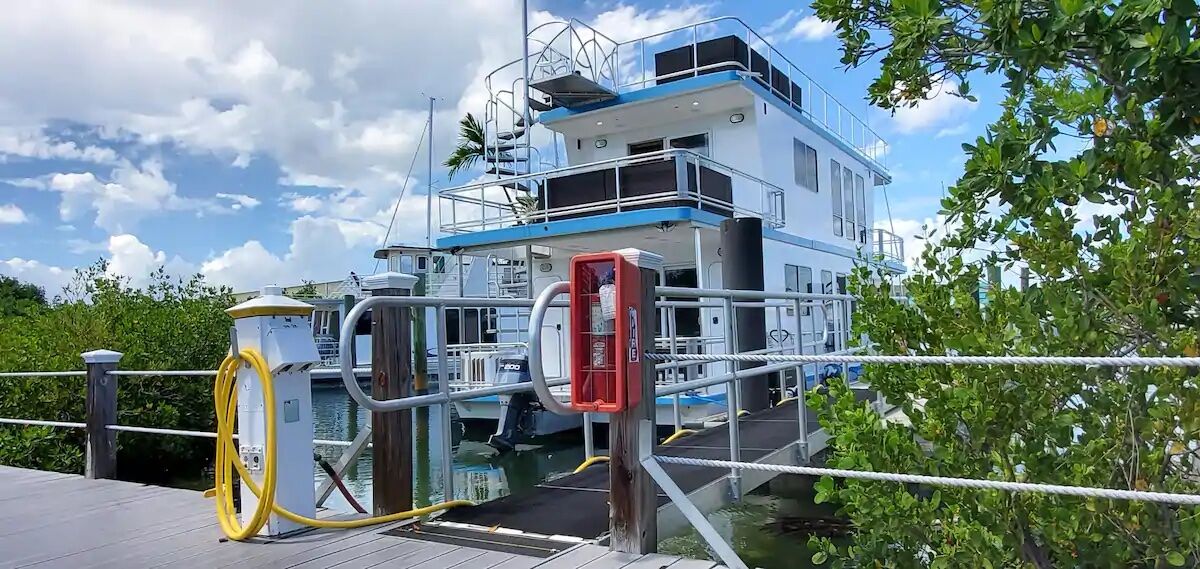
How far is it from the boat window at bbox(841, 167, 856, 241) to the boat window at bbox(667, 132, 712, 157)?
4.07 m

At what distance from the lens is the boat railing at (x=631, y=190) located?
1075cm

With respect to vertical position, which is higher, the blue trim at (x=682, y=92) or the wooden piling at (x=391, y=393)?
the blue trim at (x=682, y=92)

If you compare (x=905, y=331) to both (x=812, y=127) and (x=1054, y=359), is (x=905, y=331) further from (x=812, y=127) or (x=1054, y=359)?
(x=812, y=127)

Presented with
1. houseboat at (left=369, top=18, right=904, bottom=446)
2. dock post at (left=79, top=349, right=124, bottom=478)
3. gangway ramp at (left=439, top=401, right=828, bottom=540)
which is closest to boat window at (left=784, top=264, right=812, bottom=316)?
houseboat at (left=369, top=18, right=904, bottom=446)

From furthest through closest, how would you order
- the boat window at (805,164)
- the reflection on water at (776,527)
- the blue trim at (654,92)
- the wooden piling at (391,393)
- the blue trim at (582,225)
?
the boat window at (805,164) < the blue trim at (654,92) < the blue trim at (582,225) < the reflection on water at (776,527) < the wooden piling at (391,393)

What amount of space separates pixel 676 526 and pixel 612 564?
87 cm

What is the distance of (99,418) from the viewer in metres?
5.94

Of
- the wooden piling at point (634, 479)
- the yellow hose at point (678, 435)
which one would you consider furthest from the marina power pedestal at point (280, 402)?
the yellow hose at point (678, 435)

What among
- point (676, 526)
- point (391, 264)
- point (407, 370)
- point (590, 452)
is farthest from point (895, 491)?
point (391, 264)

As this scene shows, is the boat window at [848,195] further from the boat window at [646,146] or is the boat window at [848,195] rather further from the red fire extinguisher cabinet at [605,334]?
the red fire extinguisher cabinet at [605,334]

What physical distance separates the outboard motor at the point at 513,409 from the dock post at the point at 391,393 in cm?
650

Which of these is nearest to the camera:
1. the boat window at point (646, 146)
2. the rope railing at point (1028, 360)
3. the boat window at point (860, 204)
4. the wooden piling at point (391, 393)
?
the rope railing at point (1028, 360)

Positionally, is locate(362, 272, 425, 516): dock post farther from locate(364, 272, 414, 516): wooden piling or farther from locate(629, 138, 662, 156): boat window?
locate(629, 138, 662, 156): boat window

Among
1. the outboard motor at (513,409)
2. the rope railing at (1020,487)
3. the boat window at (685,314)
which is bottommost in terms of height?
the outboard motor at (513,409)
